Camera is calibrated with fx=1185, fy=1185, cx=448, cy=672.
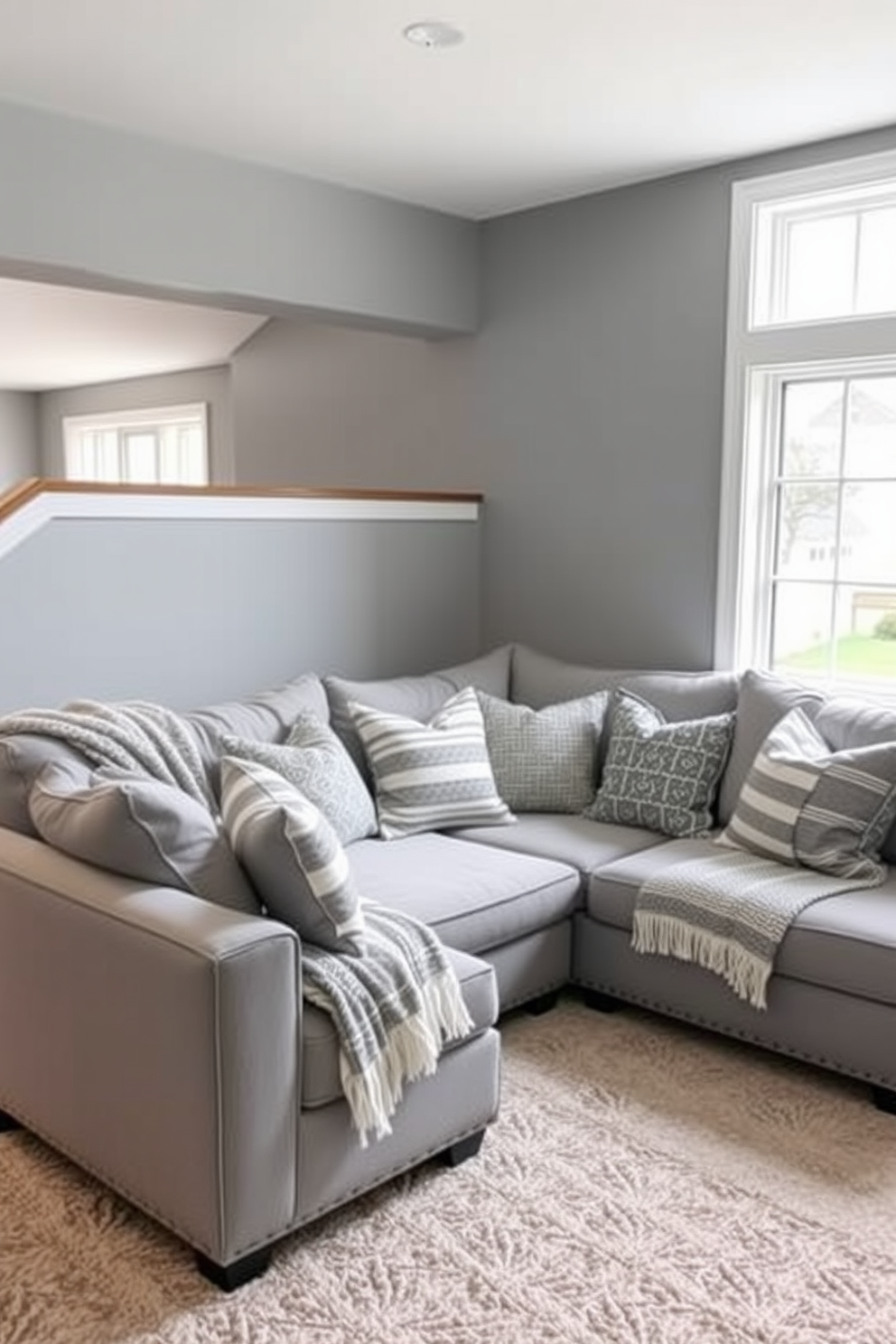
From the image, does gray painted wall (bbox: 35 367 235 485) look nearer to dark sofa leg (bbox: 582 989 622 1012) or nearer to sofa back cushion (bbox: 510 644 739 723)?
sofa back cushion (bbox: 510 644 739 723)

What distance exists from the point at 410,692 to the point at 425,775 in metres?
0.46

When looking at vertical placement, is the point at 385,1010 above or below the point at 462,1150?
above

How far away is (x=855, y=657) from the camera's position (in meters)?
3.96

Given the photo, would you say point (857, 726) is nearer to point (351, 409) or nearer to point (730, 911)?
point (730, 911)

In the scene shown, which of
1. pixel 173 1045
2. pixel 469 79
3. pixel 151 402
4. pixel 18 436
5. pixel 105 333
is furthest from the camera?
pixel 18 436

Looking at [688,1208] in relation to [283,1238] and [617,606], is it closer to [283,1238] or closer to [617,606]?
[283,1238]

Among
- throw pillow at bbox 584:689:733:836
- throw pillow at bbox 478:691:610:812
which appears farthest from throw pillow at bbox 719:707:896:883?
throw pillow at bbox 478:691:610:812

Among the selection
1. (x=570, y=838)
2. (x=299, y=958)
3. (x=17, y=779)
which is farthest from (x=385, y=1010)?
(x=570, y=838)

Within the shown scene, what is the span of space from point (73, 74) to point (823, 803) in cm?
277

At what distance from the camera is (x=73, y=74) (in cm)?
314

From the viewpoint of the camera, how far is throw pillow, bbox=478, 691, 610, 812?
3768mm

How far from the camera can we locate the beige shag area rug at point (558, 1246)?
2018 millimetres

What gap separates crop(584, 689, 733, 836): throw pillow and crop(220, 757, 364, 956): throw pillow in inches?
56.7

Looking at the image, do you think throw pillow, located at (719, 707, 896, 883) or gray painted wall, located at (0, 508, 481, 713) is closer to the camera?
throw pillow, located at (719, 707, 896, 883)
